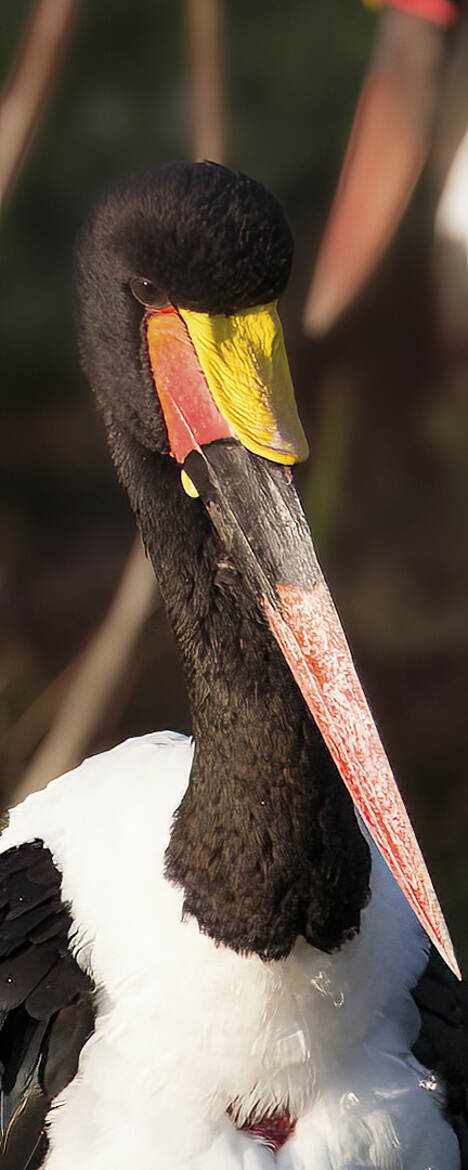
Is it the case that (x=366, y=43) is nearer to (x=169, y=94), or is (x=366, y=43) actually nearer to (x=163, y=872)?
(x=169, y=94)

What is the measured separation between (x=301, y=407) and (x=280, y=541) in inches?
81.8

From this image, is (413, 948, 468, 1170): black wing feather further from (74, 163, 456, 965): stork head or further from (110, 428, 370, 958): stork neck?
(74, 163, 456, 965): stork head

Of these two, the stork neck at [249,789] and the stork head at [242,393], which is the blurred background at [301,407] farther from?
the stork head at [242,393]

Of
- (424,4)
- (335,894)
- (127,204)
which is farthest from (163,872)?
(424,4)

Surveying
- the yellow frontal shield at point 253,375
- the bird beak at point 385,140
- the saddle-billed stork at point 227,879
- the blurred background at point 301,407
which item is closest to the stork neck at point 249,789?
the saddle-billed stork at point 227,879

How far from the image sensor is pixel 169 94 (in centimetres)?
392

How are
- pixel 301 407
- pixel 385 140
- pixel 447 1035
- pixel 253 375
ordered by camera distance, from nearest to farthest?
pixel 253 375
pixel 385 140
pixel 447 1035
pixel 301 407

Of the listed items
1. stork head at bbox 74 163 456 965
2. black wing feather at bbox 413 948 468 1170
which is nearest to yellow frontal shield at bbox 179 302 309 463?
stork head at bbox 74 163 456 965

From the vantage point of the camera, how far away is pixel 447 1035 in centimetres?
173

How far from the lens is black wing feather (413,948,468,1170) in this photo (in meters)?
1.67

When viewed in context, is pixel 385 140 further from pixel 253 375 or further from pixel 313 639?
pixel 313 639

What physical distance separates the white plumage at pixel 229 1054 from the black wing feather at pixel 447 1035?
0.7 inches

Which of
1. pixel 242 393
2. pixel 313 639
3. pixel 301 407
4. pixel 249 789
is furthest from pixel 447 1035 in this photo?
pixel 301 407

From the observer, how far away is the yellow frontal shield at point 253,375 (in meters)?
1.48
